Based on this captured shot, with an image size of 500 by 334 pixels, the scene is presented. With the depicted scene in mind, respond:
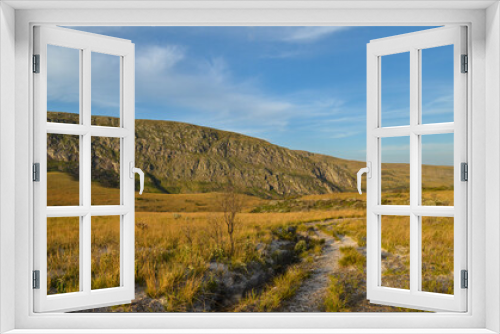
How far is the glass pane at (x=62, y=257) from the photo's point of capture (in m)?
3.70

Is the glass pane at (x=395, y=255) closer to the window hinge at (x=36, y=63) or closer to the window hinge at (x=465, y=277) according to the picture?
the window hinge at (x=465, y=277)

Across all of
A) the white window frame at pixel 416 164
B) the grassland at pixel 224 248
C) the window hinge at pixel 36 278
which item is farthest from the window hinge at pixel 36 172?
the grassland at pixel 224 248

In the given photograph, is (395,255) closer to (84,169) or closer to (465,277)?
(465,277)

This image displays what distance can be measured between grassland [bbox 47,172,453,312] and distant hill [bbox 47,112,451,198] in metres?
0.21

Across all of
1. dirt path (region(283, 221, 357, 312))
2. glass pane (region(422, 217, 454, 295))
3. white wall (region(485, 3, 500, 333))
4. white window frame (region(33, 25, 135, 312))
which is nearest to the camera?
white wall (region(485, 3, 500, 333))

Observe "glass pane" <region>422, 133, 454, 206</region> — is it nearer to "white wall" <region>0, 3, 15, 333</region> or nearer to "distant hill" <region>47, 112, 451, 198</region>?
"distant hill" <region>47, 112, 451, 198</region>

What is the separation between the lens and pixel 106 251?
4465mm

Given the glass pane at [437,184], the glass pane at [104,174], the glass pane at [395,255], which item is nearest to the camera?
the glass pane at [395,255]

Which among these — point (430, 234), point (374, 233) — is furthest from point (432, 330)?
point (430, 234)

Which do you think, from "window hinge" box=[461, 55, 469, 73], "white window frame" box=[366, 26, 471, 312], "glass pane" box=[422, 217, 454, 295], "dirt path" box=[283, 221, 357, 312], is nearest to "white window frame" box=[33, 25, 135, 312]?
"white window frame" box=[366, 26, 471, 312]

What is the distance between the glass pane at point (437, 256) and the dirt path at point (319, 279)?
1230 millimetres

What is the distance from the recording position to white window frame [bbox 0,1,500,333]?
1.72 metres

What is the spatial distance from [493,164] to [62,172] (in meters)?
4.59

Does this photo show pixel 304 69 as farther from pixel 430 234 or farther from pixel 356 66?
pixel 430 234
